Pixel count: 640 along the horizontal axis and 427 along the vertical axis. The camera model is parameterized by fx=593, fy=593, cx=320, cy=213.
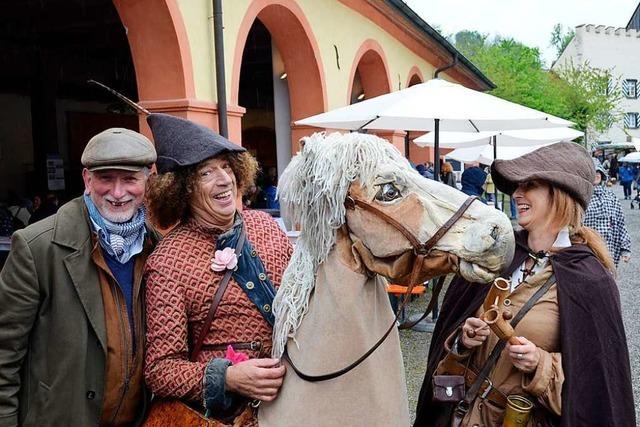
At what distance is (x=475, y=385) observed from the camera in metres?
2.10

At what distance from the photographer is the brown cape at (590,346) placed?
2.00m

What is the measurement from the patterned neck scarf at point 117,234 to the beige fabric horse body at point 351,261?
0.65 metres

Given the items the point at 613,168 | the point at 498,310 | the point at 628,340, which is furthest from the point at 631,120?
the point at 498,310

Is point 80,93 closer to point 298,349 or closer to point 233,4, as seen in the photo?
point 233,4

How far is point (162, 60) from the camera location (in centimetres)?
558

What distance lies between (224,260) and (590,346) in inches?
49.5

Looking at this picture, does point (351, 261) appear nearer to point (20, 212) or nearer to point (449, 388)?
point (449, 388)

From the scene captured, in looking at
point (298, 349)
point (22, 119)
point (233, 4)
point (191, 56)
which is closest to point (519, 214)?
point (298, 349)

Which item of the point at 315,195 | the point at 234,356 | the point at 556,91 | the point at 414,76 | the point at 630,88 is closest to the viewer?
the point at 315,195

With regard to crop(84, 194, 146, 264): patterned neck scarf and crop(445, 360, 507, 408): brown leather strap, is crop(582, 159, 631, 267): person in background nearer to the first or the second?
crop(445, 360, 507, 408): brown leather strap

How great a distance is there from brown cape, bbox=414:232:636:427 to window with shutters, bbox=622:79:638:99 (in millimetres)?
47088

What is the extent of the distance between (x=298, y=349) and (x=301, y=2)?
23.3ft

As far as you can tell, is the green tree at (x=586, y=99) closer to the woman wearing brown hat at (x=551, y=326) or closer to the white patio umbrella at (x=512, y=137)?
the white patio umbrella at (x=512, y=137)

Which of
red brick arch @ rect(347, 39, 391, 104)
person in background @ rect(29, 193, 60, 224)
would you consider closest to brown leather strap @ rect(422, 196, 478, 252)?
person in background @ rect(29, 193, 60, 224)
